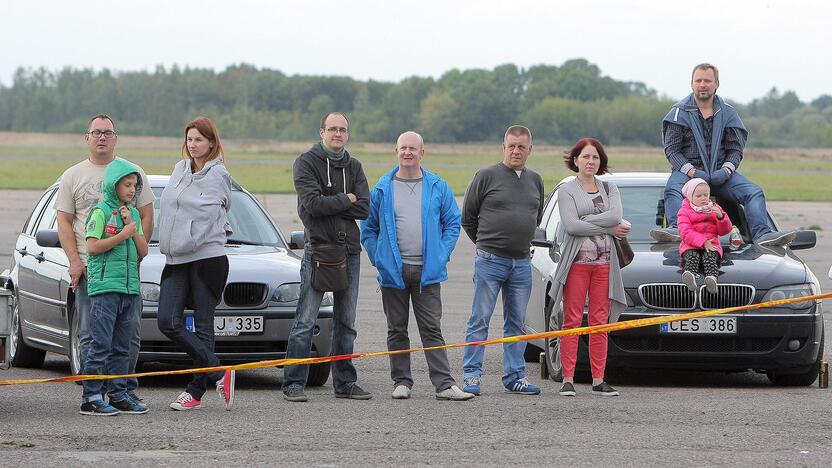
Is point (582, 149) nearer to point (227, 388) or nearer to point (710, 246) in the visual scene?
point (710, 246)

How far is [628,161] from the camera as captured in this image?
97.1m

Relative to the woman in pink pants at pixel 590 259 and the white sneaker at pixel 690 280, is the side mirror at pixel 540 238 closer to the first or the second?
the woman in pink pants at pixel 590 259

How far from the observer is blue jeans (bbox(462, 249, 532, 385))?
9.73 m

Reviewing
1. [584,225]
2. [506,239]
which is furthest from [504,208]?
[584,225]

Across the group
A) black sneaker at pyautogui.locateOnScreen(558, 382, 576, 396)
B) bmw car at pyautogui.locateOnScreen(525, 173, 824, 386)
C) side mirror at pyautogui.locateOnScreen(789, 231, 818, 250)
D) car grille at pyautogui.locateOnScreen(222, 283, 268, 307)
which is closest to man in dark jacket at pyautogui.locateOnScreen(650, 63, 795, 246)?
side mirror at pyautogui.locateOnScreen(789, 231, 818, 250)

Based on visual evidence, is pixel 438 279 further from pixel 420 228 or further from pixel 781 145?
pixel 781 145

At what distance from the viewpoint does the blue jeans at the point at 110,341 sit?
27.9ft

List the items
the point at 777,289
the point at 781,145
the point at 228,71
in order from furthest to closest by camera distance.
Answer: the point at 228,71, the point at 781,145, the point at 777,289

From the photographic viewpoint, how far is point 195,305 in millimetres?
8820

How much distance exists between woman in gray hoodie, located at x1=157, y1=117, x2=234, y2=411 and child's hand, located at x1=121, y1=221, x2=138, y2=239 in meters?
0.29

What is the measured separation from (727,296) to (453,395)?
2178 mm

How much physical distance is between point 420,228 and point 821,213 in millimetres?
32919

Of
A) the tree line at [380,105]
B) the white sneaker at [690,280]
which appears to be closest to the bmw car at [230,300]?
the white sneaker at [690,280]

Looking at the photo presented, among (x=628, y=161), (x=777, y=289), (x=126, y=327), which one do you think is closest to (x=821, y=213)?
(x=777, y=289)
